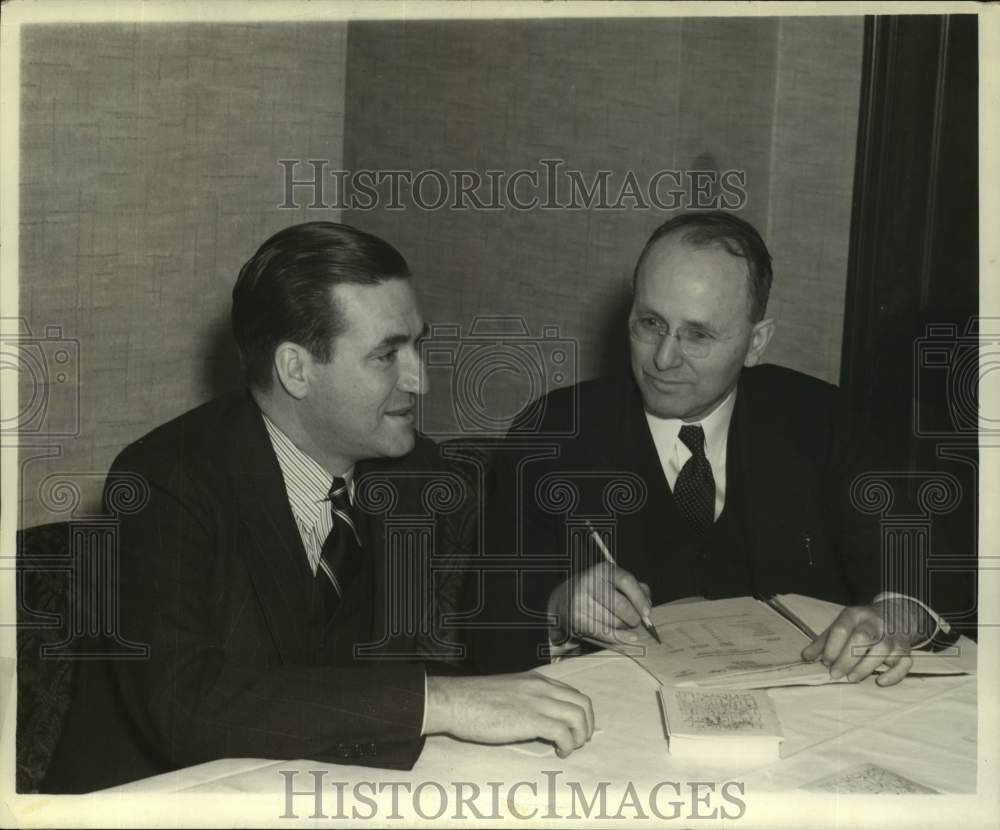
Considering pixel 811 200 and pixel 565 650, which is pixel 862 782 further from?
pixel 811 200

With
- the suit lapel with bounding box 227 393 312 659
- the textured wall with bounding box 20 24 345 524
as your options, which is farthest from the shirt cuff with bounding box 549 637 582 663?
the textured wall with bounding box 20 24 345 524

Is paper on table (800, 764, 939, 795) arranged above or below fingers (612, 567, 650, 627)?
below

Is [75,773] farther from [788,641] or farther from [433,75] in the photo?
[433,75]

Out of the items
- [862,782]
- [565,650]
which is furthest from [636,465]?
[862,782]

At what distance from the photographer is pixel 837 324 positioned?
8.63ft

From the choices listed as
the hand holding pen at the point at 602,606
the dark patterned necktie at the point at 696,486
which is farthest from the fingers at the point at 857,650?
the dark patterned necktie at the point at 696,486

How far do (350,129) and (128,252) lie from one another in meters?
0.55

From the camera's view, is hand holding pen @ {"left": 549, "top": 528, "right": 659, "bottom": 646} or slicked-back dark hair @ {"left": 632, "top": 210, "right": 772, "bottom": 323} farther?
slicked-back dark hair @ {"left": 632, "top": 210, "right": 772, "bottom": 323}

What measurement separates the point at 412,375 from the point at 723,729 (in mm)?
864

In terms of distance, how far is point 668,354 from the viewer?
2496mm

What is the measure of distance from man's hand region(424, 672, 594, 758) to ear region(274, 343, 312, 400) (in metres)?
0.60

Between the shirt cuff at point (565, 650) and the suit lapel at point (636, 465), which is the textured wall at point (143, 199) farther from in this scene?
the shirt cuff at point (565, 650)

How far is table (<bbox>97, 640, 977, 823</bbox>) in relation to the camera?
184 cm

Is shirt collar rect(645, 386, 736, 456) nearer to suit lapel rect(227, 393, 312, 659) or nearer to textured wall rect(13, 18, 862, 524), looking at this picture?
textured wall rect(13, 18, 862, 524)
